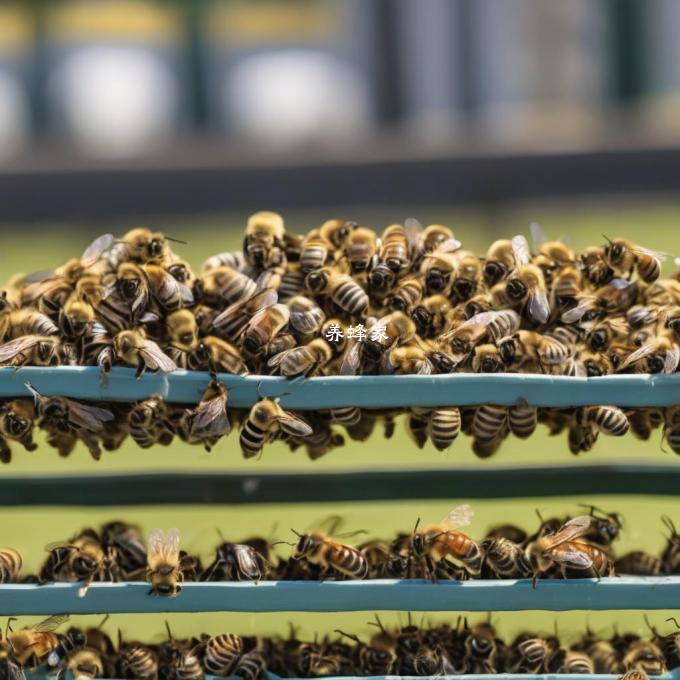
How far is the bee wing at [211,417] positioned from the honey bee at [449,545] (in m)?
0.49

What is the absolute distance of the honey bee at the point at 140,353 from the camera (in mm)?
2488

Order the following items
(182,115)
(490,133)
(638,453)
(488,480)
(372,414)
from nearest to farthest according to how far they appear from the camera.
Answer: (372,414) < (488,480) < (638,453) < (490,133) < (182,115)

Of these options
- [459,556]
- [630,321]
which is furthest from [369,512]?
[630,321]

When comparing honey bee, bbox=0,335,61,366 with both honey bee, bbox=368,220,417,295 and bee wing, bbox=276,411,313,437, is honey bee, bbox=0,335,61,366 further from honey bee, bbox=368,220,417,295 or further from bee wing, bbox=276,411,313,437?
honey bee, bbox=368,220,417,295

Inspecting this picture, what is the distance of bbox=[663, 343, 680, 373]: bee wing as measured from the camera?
2.49m

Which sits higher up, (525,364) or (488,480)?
(525,364)

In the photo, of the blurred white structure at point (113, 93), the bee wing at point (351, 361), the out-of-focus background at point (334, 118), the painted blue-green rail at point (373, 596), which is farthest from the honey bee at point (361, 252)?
the blurred white structure at point (113, 93)

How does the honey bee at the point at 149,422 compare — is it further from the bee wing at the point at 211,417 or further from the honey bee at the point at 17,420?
the honey bee at the point at 17,420

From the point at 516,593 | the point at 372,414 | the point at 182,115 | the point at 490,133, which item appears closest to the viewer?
the point at 516,593

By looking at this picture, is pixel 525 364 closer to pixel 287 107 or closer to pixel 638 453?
pixel 638 453

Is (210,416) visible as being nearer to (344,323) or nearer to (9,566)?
(344,323)

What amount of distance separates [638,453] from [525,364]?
815mm

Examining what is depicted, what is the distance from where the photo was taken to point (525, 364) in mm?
2572

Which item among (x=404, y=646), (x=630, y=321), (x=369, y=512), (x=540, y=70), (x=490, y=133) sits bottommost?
(x=404, y=646)
